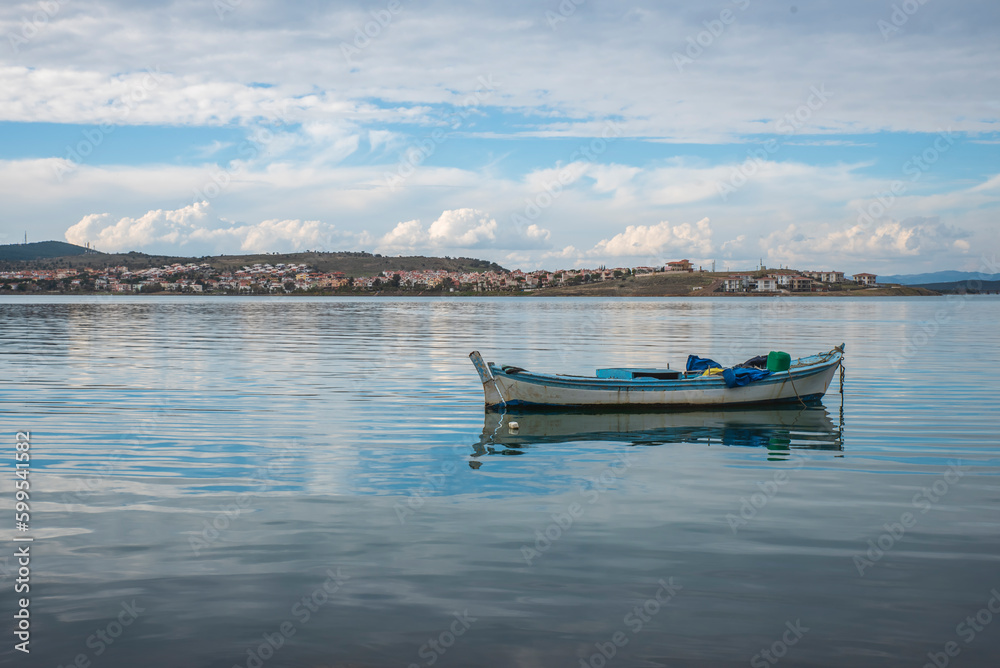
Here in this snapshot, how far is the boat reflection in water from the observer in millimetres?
19172

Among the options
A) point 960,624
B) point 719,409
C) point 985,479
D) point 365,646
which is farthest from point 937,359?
point 365,646

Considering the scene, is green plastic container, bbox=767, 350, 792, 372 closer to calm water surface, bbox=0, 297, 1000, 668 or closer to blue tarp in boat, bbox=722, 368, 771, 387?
blue tarp in boat, bbox=722, 368, 771, 387

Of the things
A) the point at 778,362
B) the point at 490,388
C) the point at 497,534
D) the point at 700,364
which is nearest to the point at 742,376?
the point at 778,362

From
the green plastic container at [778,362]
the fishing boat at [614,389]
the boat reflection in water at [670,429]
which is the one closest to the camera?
the boat reflection in water at [670,429]

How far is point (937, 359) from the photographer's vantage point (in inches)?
1578

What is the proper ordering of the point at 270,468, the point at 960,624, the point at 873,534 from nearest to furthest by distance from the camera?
the point at 960,624 < the point at 873,534 < the point at 270,468

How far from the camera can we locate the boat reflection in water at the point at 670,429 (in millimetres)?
19172

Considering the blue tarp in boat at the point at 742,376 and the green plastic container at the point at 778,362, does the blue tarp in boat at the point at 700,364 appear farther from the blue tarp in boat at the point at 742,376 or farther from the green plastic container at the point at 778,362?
the blue tarp in boat at the point at 742,376

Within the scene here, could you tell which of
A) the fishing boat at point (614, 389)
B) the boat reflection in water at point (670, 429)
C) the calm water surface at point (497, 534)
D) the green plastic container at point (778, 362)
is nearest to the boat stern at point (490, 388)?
the fishing boat at point (614, 389)

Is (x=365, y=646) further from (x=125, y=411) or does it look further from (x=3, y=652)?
(x=125, y=411)

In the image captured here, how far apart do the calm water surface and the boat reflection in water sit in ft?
0.45

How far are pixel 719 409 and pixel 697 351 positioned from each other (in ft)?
74.1

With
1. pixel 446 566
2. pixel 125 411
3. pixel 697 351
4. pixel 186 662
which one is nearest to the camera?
pixel 186 662

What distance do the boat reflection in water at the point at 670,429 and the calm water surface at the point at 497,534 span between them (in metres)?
0.14
